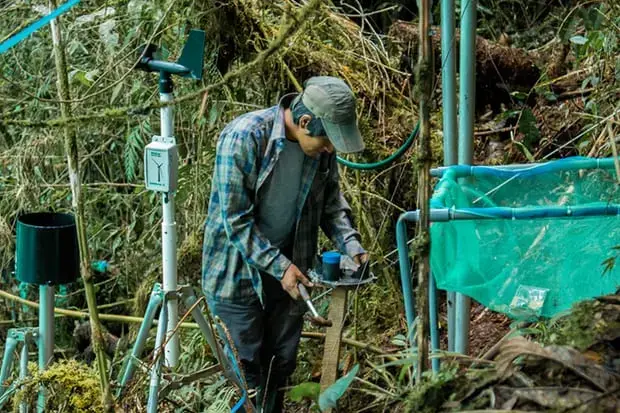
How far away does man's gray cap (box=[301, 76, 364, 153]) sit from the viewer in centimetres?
351

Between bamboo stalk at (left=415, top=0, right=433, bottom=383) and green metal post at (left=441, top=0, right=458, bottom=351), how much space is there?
4.50 ft

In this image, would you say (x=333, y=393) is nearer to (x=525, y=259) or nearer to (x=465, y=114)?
(x=525, y=259)

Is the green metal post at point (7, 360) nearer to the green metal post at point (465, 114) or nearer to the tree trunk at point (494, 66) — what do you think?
the green metal post at point (465, 114)

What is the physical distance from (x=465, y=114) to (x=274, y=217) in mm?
832

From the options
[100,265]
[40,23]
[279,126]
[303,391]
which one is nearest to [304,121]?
[279,126]

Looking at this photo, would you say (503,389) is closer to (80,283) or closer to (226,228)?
(226,228)

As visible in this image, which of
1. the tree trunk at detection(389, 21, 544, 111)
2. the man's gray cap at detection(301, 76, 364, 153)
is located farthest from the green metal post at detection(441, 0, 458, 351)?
the tree trunk at detection(389, 21, 544, 111)

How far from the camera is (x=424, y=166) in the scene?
6.34 ft

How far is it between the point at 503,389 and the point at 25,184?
14.8 ft

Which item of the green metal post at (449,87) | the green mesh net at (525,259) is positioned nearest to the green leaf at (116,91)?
the green metal post at (449,87)

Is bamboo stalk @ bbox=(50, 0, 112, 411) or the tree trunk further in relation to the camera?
the tree trunk

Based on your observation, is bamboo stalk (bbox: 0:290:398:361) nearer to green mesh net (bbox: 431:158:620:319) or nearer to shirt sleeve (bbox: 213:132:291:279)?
shirt sleeve (bbox: 213:132:291:279)

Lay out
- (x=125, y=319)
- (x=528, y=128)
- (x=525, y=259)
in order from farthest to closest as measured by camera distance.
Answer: (x=125, y=319)
(x=528, y=128)
(x=525, y=259)

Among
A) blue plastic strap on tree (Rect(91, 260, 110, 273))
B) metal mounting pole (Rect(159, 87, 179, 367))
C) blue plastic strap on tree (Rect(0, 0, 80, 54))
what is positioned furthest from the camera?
blue plastic strap on tree (Rect(91, 260, 110, 273))
